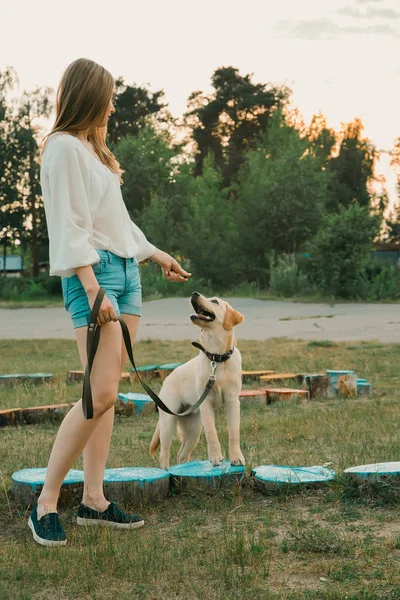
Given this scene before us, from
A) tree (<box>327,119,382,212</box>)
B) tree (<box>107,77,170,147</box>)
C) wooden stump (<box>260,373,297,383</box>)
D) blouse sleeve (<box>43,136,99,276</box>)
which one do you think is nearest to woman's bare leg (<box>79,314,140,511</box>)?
blouse sleeve (<box>43,136,99,276</box>)

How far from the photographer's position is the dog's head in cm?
498

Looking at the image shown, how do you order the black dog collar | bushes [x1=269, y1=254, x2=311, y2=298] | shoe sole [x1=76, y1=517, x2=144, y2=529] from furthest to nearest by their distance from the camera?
bushes [x1=269, y1=254, x2=311, y2=298] → the black dog collar → shoe sole [x1=76, y1=517, x2=144, y2=529]

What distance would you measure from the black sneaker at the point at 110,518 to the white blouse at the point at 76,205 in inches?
45.3

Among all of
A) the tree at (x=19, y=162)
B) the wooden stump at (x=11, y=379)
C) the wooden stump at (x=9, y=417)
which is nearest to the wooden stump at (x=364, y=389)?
the wooden stump at (x=9, y=417)

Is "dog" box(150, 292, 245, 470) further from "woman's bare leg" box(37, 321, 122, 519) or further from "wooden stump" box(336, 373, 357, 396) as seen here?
"wooden stump" box(336, 373, 357, 396)

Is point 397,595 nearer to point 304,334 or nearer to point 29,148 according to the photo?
point 304,334

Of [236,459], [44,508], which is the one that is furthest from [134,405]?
[44,508]

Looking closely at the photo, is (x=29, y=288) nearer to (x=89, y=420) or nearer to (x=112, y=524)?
(x=112, y=524)

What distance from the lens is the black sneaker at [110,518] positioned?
3.90m

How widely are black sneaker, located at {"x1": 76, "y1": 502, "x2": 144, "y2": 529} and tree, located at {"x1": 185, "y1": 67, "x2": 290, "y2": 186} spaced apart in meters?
46.6

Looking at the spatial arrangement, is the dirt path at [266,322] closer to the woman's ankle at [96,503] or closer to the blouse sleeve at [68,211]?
the woman's ankle at [96,503]

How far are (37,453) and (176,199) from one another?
3292 centimetres

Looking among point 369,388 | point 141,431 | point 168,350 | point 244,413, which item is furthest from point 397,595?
point 168,350

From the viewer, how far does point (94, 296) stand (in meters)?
3.62
